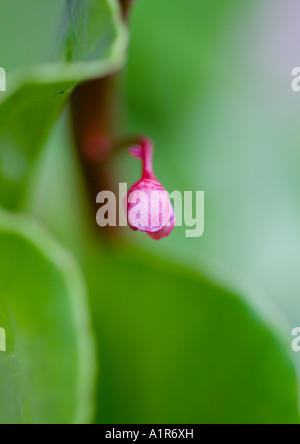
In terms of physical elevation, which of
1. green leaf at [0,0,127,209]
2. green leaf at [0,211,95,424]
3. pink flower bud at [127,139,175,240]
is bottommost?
green leaf at [0,211,95,424]

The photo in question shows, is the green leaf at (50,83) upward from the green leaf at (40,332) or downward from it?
upward

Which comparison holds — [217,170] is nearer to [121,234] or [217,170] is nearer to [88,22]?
[121,234]

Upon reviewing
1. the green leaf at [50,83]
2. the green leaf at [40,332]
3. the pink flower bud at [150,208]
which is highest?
the green leaf at [50,83]

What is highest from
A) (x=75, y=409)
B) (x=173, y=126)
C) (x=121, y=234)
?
(x=173, y=126)

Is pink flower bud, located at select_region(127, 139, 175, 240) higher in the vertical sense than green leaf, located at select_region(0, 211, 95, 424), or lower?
higher

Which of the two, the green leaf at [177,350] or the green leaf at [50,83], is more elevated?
the green leaf at [50,83]

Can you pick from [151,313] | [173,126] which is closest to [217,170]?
[173,126]
